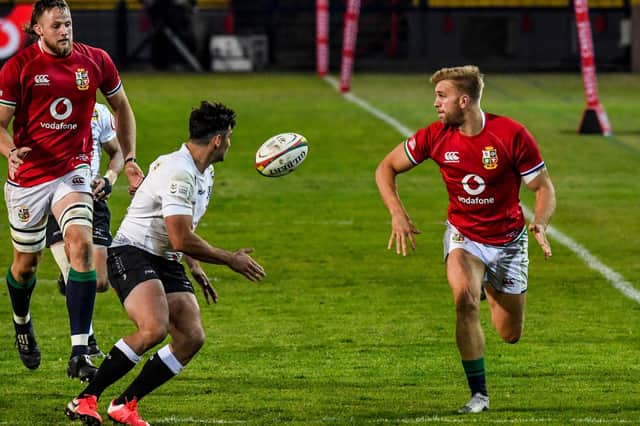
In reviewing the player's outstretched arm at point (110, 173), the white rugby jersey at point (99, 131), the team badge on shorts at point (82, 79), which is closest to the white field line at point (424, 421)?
the player's outstretched arm at point (110, 173)

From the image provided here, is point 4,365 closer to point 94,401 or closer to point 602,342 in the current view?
point 94,401

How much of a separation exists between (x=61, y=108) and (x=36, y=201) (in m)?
0.68

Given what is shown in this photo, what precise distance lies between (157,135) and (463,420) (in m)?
17.2

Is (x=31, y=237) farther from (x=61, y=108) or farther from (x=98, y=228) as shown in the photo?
(x=98, y=228)

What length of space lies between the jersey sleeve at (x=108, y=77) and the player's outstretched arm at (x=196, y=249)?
238cm

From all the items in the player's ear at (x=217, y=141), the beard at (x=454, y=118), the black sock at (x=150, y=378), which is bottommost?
the black sock at (x=150, y=378)

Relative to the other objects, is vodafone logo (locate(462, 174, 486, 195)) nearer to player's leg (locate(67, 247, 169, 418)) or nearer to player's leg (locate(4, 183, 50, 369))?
player's leg (locate(67, 247, 169, 418))

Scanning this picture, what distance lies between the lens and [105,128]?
11.9 meters

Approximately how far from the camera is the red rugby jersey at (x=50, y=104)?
10258 millimetres

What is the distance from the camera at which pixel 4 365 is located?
35.8 feet

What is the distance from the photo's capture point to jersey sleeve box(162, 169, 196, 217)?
8617 mm

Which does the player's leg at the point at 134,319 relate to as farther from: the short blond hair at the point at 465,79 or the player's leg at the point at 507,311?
the player's leg at the point at 507,311

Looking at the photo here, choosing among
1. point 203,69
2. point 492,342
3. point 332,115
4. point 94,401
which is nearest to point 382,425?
point 94,401

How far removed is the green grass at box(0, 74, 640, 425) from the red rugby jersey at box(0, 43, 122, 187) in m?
1.48
